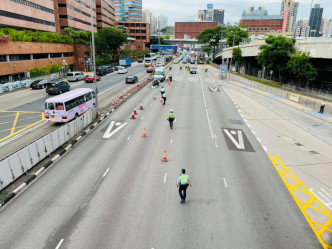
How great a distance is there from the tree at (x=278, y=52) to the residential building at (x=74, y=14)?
61.2 metres

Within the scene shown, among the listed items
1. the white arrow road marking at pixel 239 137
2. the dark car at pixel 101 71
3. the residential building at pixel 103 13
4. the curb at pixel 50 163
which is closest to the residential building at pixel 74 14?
the residential building at pixel 103 13

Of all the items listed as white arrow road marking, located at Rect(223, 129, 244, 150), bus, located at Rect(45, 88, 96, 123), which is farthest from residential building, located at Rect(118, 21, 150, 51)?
white arrow road marking, located at Rect(223, 129, 244, 150)

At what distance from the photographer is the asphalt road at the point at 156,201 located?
9.55m

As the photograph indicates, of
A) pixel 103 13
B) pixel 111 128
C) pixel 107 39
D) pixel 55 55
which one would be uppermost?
pixel 103 13

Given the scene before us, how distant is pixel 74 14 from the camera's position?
8462cm

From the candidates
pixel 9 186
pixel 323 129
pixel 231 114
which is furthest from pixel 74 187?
pixel 323 129

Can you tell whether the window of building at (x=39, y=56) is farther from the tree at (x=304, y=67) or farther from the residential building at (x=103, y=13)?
the residential building at (x=103, y=13)

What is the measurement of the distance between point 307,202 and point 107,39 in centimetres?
7826

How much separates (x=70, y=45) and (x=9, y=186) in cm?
5963

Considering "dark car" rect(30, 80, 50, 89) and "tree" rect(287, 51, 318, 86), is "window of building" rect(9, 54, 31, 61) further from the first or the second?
"tree" rect(287, 51, 318, 86)

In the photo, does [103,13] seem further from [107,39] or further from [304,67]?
[304,67]

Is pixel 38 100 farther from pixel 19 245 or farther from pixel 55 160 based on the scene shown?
pixel 19 245

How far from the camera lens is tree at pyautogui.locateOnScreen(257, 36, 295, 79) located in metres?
47.5

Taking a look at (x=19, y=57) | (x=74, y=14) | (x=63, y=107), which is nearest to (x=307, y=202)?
(x=63, y=107)
